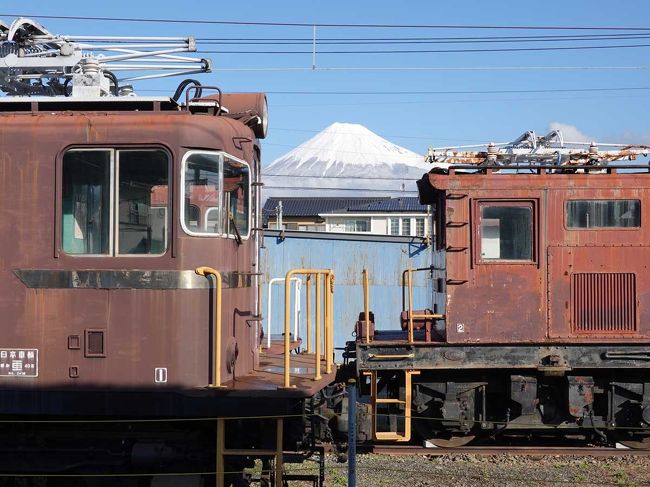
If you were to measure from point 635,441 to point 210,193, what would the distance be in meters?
8.57

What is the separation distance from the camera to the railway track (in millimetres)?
12234

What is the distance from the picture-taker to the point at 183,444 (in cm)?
783

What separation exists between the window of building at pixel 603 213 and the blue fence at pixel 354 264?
11.7 meters

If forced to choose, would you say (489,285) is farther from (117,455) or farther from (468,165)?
(117,455)

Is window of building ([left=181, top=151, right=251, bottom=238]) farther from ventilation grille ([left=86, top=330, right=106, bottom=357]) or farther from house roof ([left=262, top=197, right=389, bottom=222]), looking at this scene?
house roof ([left=262, top=197, right=389, bottom=222])

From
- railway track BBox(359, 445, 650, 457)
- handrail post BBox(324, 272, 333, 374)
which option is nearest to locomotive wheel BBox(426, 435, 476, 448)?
railway track BBox(359, 445, 650, 457)

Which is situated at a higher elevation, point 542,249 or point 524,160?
point 524,160

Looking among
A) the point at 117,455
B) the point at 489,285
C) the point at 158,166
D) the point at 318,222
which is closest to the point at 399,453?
the point at 489,285

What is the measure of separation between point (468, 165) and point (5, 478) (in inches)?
330

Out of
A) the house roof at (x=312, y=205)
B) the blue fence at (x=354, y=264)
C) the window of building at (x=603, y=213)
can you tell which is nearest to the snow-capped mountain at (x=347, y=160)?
Result: the house roof at (x=312, y=205)

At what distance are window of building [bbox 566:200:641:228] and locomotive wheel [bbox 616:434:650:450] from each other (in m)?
3.27

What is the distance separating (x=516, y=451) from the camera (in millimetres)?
12422

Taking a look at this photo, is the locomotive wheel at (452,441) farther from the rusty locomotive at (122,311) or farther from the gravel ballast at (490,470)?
the rusty locomotive at (122,311)

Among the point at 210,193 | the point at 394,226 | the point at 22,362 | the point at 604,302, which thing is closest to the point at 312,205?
the point at 394,226
